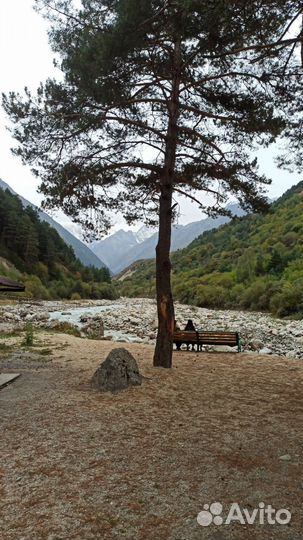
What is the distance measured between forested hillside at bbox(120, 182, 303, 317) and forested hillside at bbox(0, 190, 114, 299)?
58.9 feet

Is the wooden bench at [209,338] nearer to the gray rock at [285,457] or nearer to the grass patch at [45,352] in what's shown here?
the grass patch at [45,352]

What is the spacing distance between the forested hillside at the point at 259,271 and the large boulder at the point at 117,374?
202 inches

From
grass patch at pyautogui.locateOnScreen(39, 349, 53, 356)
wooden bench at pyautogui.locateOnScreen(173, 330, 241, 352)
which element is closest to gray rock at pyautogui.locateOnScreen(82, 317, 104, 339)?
grass patch at pyautogui.locateOnScreen(39, 349, 53, 356)

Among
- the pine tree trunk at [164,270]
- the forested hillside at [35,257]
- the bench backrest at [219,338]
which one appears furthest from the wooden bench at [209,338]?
the forested hillside at [35,257]

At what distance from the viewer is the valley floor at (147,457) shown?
308 centimetres

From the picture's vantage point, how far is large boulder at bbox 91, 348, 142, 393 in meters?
7.47

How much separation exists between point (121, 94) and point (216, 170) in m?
3.05

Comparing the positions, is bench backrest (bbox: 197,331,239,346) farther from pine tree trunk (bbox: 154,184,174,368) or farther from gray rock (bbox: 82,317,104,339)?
gray rock (bbox: 82,317,104,339)

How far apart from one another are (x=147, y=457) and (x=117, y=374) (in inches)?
129

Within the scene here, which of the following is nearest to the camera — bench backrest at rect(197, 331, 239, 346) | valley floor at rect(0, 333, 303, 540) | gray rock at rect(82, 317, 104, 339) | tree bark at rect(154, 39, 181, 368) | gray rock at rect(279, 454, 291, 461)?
valley floor at rect(0, 333, 303, 540)

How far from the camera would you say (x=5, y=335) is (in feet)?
52.4

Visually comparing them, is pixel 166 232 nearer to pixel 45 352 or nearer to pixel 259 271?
pixel 45 352

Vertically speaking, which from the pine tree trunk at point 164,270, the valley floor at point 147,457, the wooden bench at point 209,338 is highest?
the pine tree trunk at point 164,270

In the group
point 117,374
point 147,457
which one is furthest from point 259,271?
point 147,457
